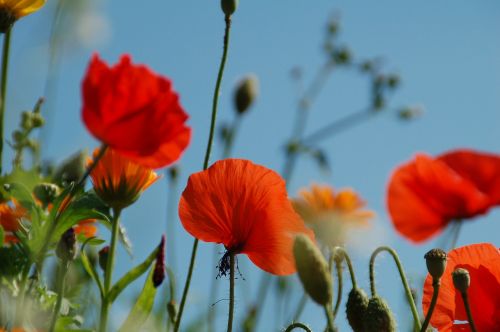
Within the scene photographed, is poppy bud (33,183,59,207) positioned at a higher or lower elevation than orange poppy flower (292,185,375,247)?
lower

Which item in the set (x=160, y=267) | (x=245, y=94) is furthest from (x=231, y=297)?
(x=245, y=94)

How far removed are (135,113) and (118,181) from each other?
0.60 feet

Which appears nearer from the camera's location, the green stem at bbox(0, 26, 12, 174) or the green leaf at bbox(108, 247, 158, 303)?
the green leaf at bbox(108, 247, 158, 303)

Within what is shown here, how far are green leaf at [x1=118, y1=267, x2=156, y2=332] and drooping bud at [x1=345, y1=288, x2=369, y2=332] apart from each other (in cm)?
27

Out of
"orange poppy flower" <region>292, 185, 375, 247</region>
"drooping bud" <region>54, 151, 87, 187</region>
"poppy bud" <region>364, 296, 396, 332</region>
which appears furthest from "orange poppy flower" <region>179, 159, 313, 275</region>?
"orange poppy flower" <region>292, 185, 375, 247</region>

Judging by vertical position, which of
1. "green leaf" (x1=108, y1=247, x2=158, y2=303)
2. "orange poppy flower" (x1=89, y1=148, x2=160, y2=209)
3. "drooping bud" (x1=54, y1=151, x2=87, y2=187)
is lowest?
"green leaf" (x1=108, y1=247, x2=158, y2=303)

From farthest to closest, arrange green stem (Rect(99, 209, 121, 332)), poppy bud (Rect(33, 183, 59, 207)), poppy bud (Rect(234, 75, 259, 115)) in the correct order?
poppy bud (Rect(234, 75, 259, 115)) < poppy bud (Rect(33, 183, 59, 207)) < green stem (Rect(99, 209, 121, 332))

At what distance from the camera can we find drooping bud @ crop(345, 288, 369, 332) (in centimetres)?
113

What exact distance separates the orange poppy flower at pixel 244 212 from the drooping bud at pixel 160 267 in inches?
1.8

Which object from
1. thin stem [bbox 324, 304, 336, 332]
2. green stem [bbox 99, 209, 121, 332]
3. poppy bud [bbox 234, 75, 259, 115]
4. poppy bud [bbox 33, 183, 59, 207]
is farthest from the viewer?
poppy bud [bbox 234, 75, 259, 115]

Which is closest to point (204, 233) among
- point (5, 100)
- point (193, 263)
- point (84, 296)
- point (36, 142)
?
point (193, 263)

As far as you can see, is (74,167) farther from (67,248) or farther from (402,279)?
(402,279)

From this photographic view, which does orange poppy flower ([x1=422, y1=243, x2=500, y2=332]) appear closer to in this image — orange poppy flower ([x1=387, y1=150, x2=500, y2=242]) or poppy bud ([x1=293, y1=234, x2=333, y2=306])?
orange poppy flower ([x1=387, y1=150, x2=500, y2=242])

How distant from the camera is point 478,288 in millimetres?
1255
